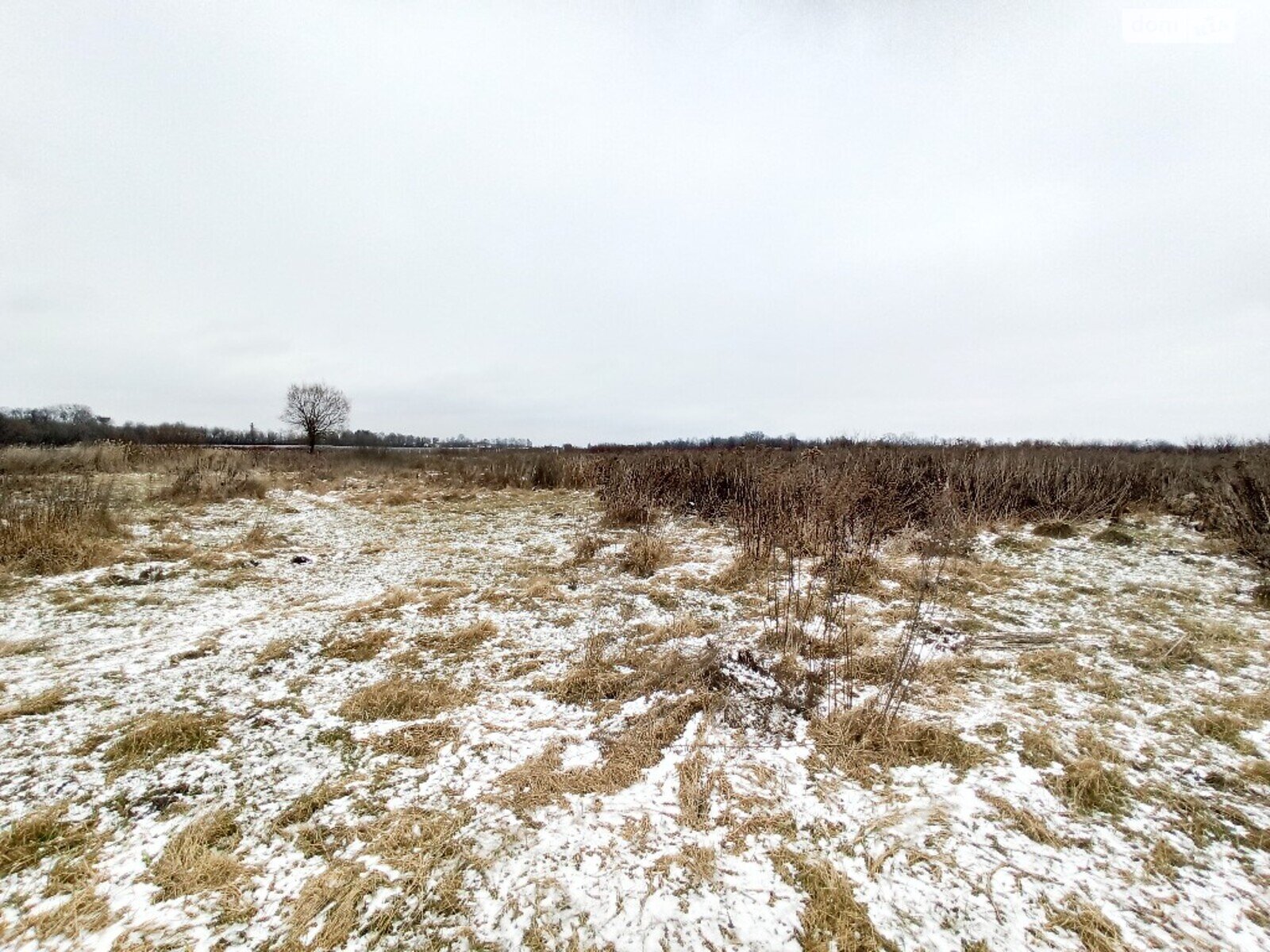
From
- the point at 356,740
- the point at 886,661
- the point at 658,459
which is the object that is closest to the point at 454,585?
the point at 356,740

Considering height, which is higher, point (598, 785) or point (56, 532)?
point (56, 532)

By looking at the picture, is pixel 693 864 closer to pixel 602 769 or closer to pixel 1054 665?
pixel 602 769

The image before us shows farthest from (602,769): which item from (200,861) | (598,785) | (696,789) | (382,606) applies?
(382,606)

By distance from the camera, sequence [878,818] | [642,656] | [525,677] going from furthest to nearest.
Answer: [642,656], [525,677], [878,818]

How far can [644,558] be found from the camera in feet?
24.3

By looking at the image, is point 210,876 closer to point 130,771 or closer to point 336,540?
point 130,771

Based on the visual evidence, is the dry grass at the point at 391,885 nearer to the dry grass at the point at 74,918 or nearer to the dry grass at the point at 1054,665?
the dry grass at the point at 74,918

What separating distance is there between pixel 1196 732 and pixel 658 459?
1282 cm

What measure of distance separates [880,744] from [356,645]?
4336 mm

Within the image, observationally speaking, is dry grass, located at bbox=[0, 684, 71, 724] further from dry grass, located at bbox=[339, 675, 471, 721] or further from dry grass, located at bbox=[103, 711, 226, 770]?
dry grass, located at bbox=[339, 675, 471, 721]

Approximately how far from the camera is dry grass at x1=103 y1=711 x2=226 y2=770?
2.85m

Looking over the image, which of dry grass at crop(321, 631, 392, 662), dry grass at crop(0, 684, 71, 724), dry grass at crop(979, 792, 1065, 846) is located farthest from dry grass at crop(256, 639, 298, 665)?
dry grass at crop(979, 792, 1065, 846)

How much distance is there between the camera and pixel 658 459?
15492 mm

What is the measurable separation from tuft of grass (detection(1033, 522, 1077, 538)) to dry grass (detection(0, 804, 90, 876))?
12.7 m
